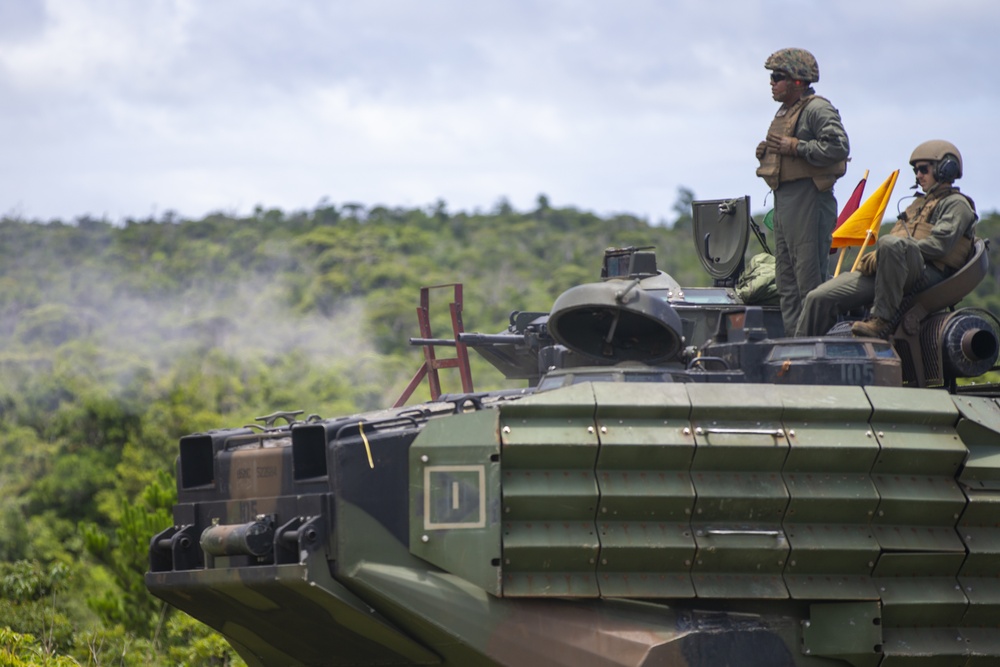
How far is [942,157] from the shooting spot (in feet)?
39.7

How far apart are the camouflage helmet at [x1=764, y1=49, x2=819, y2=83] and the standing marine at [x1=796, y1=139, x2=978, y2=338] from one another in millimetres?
1021

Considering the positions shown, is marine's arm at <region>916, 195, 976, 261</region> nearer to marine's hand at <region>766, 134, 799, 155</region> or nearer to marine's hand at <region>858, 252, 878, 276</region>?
marine's hand at <region>858, 252, 878, 276</region>

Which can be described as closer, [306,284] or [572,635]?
[572,635]

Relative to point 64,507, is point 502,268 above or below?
above

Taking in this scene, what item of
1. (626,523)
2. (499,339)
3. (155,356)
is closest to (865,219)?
(499,339)

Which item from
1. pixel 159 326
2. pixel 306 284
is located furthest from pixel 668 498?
pixel 306 284

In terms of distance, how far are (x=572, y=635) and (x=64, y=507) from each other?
21938 mm

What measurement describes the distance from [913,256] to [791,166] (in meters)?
1.33

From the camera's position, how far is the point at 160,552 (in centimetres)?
1090

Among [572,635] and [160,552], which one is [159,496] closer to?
[160,552]

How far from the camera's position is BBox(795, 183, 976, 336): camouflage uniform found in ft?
37.7

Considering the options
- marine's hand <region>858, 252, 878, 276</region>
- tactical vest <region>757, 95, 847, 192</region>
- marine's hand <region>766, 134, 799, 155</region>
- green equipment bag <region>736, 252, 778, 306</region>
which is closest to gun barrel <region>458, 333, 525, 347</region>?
green equipment bag <region>736, 252, 778, 306</region>

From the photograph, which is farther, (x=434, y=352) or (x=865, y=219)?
(x=434, y=352)

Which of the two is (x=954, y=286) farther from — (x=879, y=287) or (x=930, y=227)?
(x=879, y=287)
